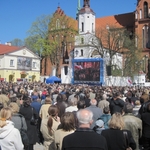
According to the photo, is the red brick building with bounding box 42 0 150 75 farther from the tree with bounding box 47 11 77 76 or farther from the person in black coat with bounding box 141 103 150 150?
the person in black coat with bounding box 141 103 150 150

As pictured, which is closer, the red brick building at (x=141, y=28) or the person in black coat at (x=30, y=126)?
the person in black coat at (x=30, y=126)

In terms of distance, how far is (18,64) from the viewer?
55625mm

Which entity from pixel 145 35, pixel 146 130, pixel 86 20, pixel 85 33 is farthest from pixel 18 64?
pixel 146 130

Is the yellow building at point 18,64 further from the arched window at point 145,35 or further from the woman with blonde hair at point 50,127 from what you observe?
the woman with blonde hair at point 50,127

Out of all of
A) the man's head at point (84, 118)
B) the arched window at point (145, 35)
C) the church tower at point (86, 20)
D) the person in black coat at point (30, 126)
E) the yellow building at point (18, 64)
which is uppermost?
the church tower at point (86, 20)

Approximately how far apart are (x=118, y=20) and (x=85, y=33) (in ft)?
50.8

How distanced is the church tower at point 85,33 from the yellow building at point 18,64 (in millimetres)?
9426

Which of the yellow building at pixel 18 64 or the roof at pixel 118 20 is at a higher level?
the roof at pixel 118 20

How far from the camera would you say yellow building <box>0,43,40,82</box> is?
53.4 metres

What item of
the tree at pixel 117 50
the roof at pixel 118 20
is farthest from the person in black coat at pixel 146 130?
the roof at pixel 118 20

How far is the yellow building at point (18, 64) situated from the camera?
2103 inches

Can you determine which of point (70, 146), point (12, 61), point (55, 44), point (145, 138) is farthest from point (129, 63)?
point (70, 146)

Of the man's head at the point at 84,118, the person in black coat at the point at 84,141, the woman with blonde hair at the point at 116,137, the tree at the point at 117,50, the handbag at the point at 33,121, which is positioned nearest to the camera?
the person in black coat at the point at 84,141

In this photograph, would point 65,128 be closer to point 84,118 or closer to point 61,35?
point 84,118
